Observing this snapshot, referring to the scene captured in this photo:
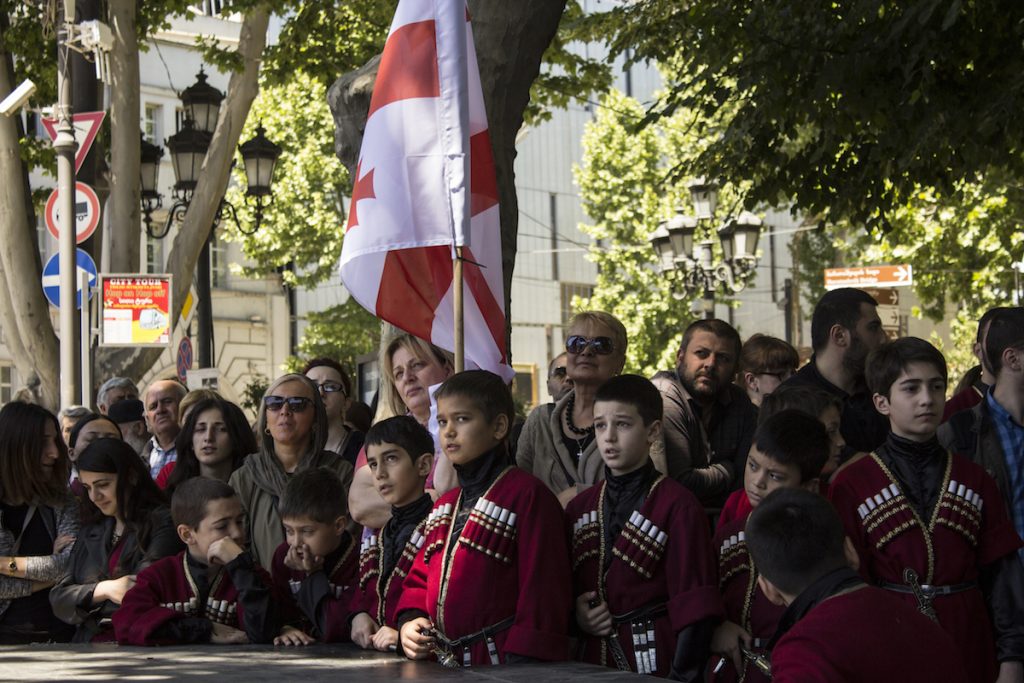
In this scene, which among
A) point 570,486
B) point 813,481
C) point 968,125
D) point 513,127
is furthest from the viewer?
point 968,125

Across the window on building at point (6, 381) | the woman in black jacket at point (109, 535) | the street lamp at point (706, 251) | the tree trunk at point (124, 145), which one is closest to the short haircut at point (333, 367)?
the woman in black jacket at point (109, 535)

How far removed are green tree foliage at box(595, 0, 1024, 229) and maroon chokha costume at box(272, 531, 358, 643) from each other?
482cm

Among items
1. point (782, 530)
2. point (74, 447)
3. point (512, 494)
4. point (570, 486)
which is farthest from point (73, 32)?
point (782, 530)

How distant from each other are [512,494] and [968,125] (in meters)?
6.17

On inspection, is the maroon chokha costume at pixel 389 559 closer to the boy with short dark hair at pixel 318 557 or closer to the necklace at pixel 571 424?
the boy with short dark hair at pixel 318 557

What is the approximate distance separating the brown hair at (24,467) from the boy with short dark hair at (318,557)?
1.54 metres

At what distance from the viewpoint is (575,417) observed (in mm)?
6699

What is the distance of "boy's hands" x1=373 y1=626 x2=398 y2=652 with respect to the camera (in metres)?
5.45

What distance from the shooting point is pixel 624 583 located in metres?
5.41

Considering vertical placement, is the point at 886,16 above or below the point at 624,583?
above

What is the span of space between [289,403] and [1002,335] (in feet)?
9.56

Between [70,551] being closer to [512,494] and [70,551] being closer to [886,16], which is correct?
[512,494]

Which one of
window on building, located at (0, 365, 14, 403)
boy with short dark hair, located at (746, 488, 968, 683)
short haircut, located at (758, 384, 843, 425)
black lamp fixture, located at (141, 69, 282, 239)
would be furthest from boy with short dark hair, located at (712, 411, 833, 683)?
window on building, located at (0, 365, 14, 403)

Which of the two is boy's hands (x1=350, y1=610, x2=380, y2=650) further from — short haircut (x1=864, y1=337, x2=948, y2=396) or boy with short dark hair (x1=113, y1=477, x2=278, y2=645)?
short haircut (x1=864, y1=337, x2=948, y2=396)
